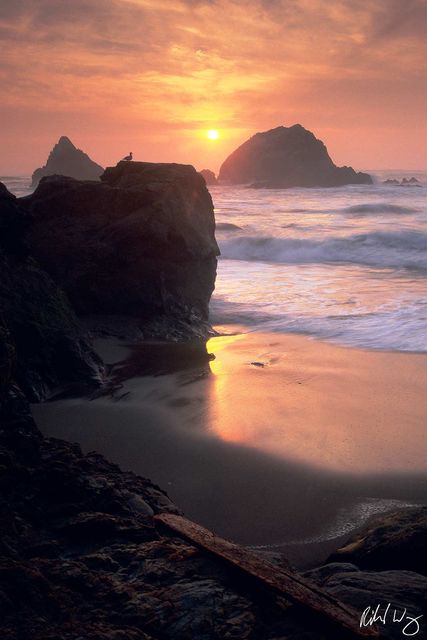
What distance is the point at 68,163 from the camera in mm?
76188

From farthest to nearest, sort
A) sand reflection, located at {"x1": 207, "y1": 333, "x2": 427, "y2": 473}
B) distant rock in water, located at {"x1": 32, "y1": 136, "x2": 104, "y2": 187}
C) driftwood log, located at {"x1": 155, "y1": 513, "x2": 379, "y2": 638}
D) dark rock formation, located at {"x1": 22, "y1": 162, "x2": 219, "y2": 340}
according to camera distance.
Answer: distant rock in water, located at {"x1": 32, "y1": 136, "x2": 104, "y2": 187}
dark rock formation, located at {"x1": 22, "y1": 162, "x2": 219, "y2": 340}
sand reflection, located at {"x1": 207, "y1": 333, "x2": 427, "y2": 473}
driftwood log, located at {"x1": 155, "y1": 513, "x2": 379, "y2": 638}

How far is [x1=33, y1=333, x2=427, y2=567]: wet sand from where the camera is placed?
457 cm

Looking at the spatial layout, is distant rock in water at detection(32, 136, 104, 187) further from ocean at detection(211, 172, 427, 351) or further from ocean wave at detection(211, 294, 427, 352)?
ocean wave at detection(211, 294, 427, 352)

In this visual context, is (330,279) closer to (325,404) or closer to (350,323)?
(350,323)

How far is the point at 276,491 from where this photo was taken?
488 centimetres

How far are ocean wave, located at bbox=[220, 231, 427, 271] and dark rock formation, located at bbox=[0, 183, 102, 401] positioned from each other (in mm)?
14257

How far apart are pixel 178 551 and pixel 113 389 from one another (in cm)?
393

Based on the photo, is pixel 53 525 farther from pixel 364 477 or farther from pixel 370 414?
pixel 370 414

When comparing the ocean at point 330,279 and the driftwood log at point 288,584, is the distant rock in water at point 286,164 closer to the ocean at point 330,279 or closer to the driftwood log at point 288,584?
the ocean at point 330,279

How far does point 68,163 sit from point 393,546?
7755cm

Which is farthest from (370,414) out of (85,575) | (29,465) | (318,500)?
(85,575)

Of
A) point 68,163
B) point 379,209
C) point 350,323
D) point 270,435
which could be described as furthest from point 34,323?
point 68,163

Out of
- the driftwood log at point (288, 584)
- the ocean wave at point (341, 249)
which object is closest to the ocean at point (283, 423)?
the driftwood log at point (288, 584)

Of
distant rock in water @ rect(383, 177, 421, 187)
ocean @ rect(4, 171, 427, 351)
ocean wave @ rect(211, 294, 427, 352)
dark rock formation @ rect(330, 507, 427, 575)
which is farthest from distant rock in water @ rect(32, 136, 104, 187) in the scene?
dark rock formation @ rect(330, 507, 427, 575)
